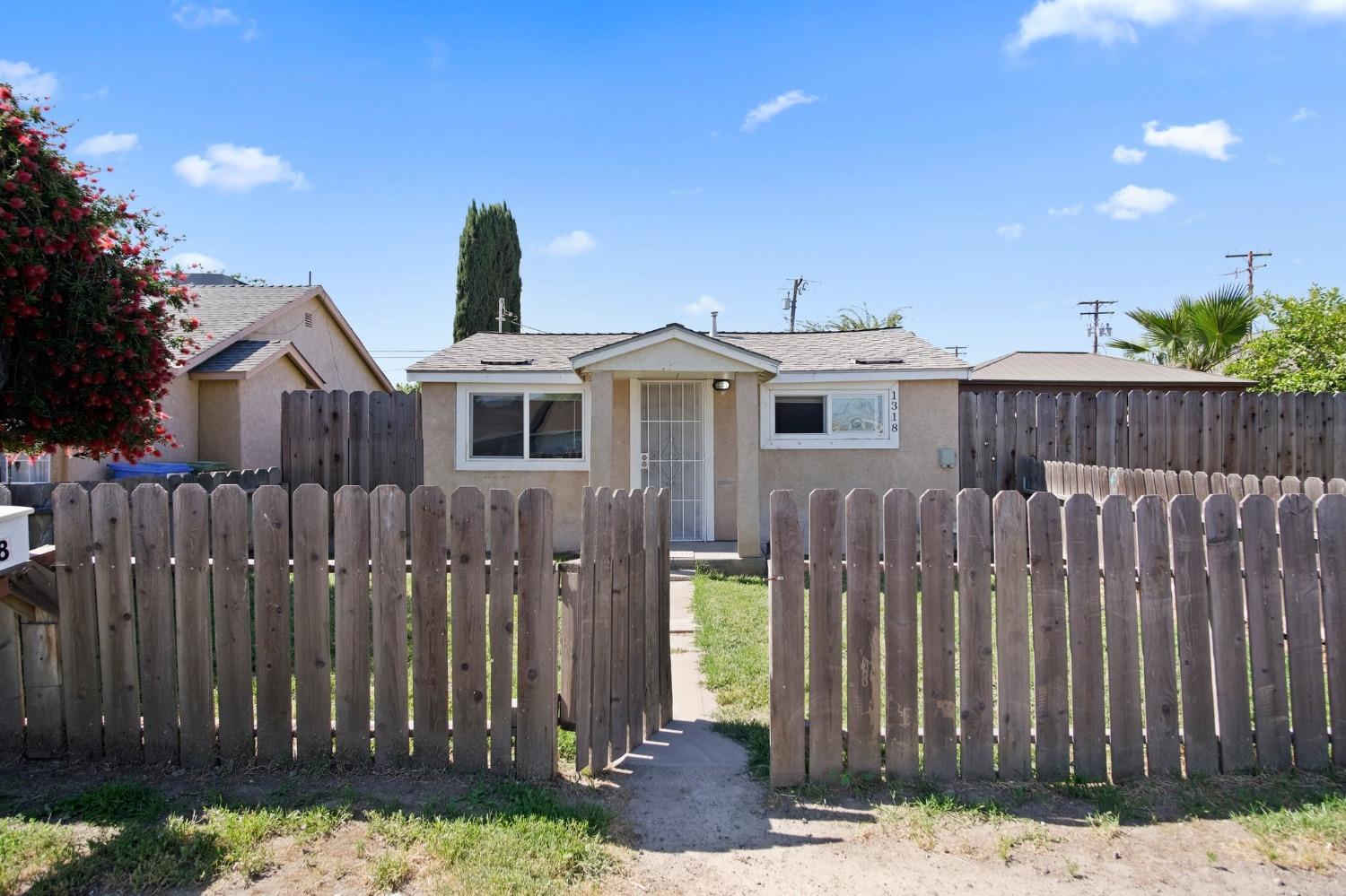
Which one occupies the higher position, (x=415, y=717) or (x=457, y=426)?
(x=457, y=426)

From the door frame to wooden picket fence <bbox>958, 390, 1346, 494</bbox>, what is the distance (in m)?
4.16

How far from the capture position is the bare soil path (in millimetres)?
2779

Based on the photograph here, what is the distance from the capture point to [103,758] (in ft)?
12.4

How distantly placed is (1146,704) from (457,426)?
9.75m

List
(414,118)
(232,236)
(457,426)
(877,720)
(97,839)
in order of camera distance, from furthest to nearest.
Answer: (232,236)
(414,118)
(457,426)
(877,720)
(97,839)

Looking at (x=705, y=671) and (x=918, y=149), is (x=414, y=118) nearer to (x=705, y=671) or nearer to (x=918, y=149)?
(x=918, y=149)

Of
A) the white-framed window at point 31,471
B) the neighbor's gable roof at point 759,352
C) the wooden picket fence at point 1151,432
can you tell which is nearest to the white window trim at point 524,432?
the neighbor's gable roof at point 759,352

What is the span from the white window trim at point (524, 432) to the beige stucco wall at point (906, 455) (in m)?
2.90

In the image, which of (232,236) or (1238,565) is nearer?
(1238,565)

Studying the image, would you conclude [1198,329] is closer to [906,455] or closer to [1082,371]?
[1082,371]

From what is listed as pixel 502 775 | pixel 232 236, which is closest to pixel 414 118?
pixel 232 236

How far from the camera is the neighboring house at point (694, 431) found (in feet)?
37.7

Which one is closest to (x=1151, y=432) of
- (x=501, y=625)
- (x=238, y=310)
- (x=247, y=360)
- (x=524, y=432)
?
(x=524, y=432)

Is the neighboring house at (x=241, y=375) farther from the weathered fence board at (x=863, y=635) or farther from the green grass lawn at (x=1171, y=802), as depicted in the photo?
the green grass lawn at (x=1171, y=802)
